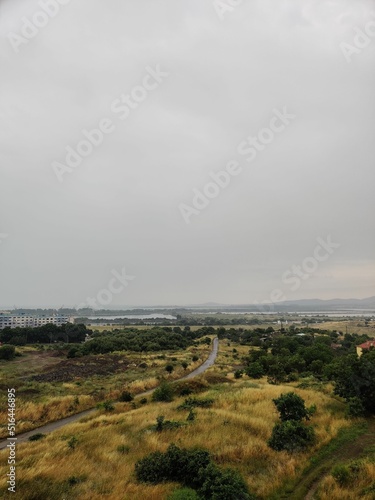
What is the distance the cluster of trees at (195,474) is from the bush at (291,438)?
4.38 metres

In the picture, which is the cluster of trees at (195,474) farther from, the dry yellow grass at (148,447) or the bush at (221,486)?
the dry yellow grass at (148,447)

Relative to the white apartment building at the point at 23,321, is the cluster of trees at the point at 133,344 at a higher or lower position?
higher

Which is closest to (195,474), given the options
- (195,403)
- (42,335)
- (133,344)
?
(195,403)

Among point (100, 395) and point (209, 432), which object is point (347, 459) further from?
point (100, 395)

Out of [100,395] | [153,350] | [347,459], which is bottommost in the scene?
[153,350]

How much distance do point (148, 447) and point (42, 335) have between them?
276 ft

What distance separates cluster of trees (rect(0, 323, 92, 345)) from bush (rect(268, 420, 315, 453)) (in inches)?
3152

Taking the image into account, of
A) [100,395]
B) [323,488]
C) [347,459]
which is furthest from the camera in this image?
[100,395]

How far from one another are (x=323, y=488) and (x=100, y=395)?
22.7 meters

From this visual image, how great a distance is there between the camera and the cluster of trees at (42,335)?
83062 mm

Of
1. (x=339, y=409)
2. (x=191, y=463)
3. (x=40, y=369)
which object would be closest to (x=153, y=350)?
(x=40, y=369)

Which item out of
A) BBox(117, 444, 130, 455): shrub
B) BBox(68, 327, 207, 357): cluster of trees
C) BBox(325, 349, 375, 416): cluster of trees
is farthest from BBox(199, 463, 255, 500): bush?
BBox(68, 327, 207, 357): cluster of trees

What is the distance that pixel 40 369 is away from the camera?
1890 inches

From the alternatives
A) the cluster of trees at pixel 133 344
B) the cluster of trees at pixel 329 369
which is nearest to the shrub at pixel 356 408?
the cluster of trees at pixel 329 369
